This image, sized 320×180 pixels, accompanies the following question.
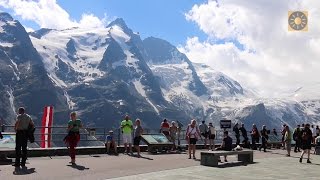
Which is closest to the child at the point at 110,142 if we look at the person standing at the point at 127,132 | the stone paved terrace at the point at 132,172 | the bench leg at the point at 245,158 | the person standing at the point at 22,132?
the person standing at the point at 127,132

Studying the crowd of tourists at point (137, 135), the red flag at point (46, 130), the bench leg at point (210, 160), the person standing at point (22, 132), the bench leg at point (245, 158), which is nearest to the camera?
the person standing at point (22, 132)

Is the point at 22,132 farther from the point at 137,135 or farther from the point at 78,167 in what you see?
the point at 137,135

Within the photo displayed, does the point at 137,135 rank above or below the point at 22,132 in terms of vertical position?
below

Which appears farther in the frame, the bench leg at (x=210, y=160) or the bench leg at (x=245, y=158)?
the bench leg at (x=245, y=158)

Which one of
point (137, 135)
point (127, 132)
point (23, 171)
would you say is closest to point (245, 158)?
point (137, 135)

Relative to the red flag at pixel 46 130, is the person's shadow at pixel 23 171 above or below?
below

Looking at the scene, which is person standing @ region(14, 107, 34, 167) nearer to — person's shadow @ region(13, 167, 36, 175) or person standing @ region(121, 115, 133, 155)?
person's shadow @ region(13, 167, 36, 175)

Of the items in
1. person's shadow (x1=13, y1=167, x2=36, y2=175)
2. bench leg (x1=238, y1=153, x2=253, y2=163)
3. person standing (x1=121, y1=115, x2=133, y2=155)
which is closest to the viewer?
person's shadow (x1=13, y1=167, x2=36, y2=175)

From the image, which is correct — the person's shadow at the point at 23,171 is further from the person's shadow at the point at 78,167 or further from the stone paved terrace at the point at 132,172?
the person's shadow at the point at 78,167

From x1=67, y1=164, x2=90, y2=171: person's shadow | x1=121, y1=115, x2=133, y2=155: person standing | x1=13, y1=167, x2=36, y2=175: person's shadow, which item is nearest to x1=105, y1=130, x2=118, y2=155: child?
x1=121, y1=115, x2=133, y2=155: person standing

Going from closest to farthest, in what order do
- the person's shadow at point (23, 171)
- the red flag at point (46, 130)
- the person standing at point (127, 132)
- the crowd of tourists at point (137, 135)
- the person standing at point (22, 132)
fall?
the person's shadow at point (23, 171)
the person standing at point (22, 132)
the crowd of tourists at point (137, 135)
the red flag at point (46, 130)
the person standing at point (127, 132)

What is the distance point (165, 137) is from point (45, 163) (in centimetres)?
1063

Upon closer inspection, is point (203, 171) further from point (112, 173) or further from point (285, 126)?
point (285, 126)

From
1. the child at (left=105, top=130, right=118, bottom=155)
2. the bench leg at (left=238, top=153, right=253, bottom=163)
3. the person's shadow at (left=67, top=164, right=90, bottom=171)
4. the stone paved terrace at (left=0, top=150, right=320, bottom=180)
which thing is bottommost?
the stone paved terrace at (left=0, top=150, right=320, bottom=180)
